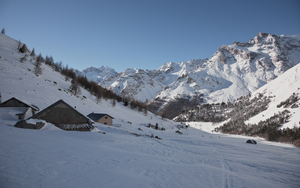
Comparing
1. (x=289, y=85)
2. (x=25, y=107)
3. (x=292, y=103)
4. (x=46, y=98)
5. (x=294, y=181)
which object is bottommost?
(x=294, y=181)

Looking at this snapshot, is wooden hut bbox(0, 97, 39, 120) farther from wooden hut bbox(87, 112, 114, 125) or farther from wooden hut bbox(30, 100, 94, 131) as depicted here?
wooden hut bbox(87, 112, 114, 125)

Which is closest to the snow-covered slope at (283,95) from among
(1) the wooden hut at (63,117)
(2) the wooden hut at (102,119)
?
(2) the wooden hut at (102,119)

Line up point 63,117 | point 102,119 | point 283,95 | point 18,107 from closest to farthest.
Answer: point 63,117, point 18,107, point 102,119, point 283,95

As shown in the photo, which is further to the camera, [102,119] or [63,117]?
[102,119]

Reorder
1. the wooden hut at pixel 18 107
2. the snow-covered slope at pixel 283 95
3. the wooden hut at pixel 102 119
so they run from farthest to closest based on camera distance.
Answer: the snow-covered slope at pixel 283 95 → the wooden hut at pixel 102 119 → the wooden hut at pixel 18 107

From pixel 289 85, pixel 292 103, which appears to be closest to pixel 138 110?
pixel 292 103

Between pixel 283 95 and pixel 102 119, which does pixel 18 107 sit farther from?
pixel 283 95

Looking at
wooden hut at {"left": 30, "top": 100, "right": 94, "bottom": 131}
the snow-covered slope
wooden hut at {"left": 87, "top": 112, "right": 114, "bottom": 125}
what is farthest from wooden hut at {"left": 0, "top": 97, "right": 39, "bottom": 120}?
the snow-covered slope

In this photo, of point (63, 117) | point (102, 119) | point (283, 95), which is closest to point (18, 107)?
point (63, 117)

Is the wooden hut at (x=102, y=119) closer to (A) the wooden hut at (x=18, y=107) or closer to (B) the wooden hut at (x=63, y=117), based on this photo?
(A) the wooden hut at (x=18, y=107)

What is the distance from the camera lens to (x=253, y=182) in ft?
23.9

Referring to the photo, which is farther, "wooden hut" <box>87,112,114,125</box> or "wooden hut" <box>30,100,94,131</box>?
"wooden hut" <box>87,112,114,125</box>

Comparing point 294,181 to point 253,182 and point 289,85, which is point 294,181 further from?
point 289,85

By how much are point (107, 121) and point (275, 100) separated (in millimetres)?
111601
